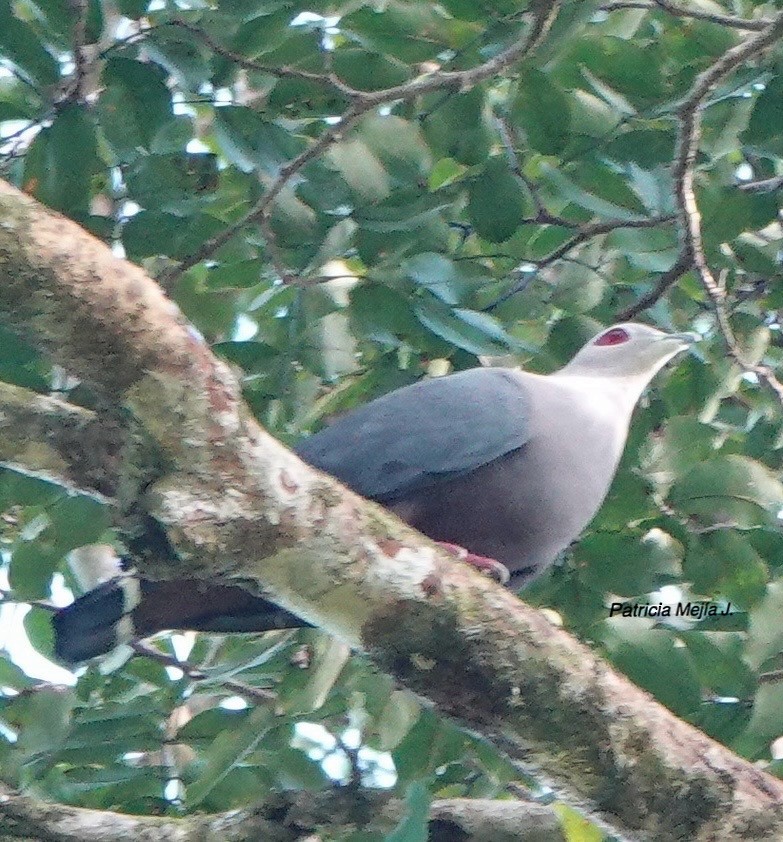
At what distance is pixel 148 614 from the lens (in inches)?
100.0

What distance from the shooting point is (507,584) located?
112 inches

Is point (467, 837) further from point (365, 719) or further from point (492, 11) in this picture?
point (492, 11)

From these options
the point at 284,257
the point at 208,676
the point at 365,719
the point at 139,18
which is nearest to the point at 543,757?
the point at 365,719

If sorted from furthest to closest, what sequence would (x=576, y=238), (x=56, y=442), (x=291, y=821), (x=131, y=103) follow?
(x=576, y=238) < (x=131, y=103) < (x=291, y=821) < (x=56, y=442)

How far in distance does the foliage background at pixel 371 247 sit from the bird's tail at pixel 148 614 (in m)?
0.15

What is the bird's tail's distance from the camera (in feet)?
8.06

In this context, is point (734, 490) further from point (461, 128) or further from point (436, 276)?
point (461, 128)

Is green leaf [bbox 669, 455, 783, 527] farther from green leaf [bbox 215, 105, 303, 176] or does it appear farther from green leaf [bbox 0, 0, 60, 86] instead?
green leaf [bbox 0, 0, 60, 86]

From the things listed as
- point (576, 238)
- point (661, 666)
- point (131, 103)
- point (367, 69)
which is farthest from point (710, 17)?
point (661, 666)

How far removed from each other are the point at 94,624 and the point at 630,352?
148 cm

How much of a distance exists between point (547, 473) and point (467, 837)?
2.75 feet

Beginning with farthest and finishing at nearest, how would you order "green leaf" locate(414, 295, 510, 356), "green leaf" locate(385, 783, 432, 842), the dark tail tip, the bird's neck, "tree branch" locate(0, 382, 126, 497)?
the bird's neck → "green leaf" locate(414, 295, 510, 356) → the dark tail tip → "tree branch" locate(0, 382, 126, 497) → "green leaf" locate(385, 783, 432, 842)

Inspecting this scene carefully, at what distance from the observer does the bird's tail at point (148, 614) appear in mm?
2457

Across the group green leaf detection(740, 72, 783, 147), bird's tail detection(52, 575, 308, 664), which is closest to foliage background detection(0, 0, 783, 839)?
green leaf detection(740, 72, 783, 147)
